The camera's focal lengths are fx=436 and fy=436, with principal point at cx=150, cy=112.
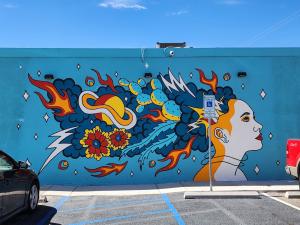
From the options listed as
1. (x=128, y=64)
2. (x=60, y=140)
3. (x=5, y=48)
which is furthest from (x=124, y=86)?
(x=5, y=48)

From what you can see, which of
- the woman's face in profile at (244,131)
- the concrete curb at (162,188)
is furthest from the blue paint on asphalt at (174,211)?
the woman's face in profile at (244,131)

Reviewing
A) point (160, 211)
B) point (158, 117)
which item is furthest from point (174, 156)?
point (160, 211)

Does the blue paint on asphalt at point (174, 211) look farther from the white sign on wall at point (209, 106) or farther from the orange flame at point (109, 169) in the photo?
the orange flame at point (109, 169)

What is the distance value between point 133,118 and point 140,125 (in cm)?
31

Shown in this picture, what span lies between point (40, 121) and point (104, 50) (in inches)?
116

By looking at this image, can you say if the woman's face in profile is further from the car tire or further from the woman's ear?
the car tire

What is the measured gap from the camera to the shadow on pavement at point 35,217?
26.7 feet

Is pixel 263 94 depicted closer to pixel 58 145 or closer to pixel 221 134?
pixel 221 134

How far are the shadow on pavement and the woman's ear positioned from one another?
595cm

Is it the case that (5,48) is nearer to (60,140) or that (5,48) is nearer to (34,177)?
(60,140)

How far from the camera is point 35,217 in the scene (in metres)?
8.62

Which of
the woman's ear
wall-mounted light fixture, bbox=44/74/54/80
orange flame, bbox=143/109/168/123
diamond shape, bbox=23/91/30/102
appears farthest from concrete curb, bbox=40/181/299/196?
wall-mounted light fixture, bbox=44/74/54/80

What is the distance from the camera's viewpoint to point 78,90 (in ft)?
44.1

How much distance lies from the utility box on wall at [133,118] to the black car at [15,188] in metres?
4.16
